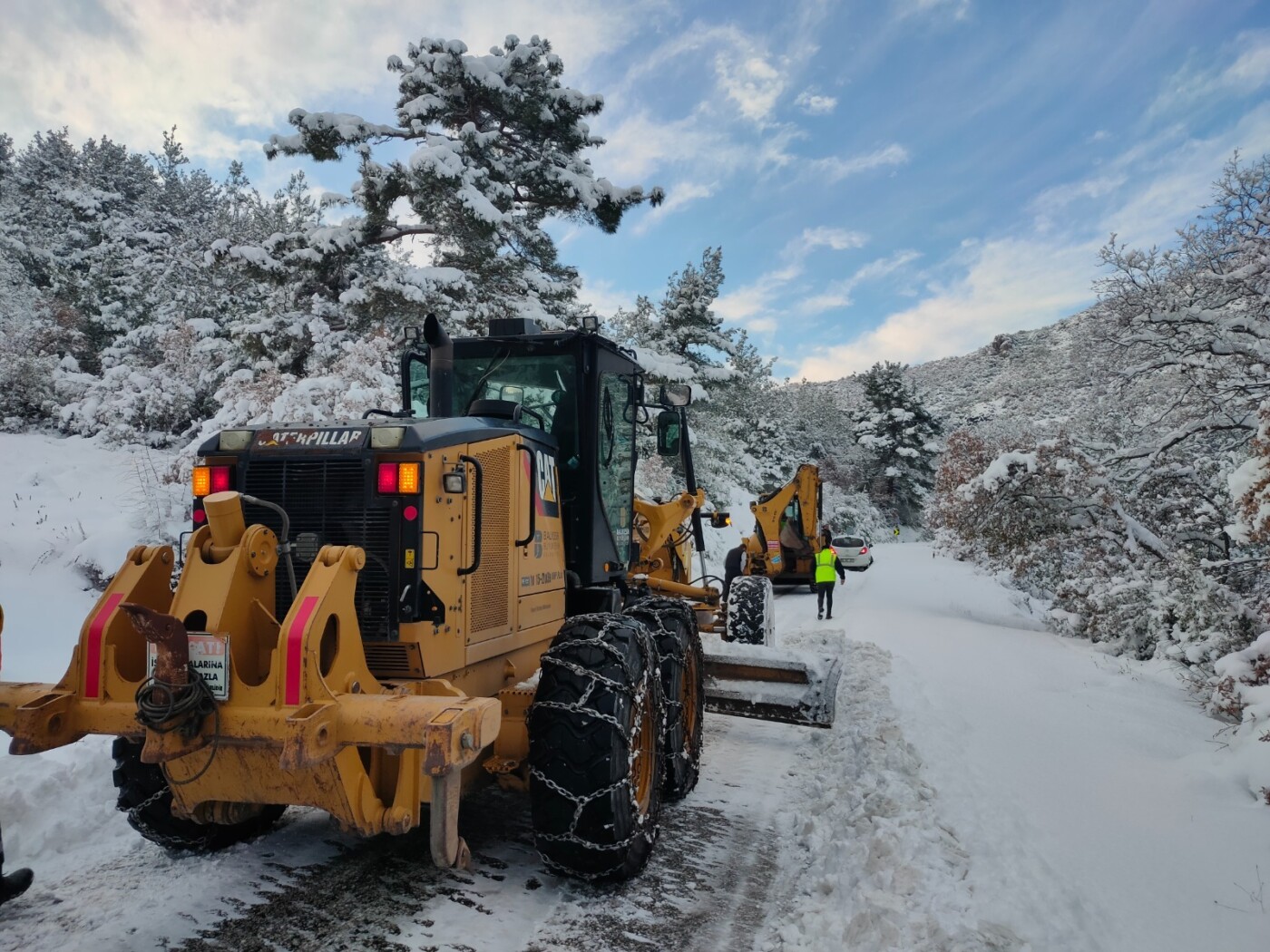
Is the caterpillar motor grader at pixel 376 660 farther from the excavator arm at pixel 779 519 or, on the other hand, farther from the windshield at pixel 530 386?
the excavator arm at pixel 779 519

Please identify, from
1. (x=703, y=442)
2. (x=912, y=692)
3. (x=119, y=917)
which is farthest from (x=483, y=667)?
(x=703, y=442)

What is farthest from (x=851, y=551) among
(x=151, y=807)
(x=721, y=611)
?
(x=151, y=807)

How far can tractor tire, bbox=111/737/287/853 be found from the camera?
146 inches

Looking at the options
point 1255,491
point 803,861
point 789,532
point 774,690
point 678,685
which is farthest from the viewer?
point 789,532

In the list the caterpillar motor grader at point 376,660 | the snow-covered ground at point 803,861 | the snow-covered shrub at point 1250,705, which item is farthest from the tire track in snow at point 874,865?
the snow-covered shrub at point 1250,705

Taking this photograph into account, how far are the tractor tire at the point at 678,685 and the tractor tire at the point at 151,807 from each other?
7.83ft

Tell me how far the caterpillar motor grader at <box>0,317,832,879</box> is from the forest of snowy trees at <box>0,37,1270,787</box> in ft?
15.6

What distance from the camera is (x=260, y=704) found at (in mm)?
2836

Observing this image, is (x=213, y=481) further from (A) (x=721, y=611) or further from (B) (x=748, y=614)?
(A) (x=721, y=611)

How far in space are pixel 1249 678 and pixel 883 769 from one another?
3280 millimetres

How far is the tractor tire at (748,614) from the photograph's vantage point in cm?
842

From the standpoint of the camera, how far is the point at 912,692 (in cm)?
809

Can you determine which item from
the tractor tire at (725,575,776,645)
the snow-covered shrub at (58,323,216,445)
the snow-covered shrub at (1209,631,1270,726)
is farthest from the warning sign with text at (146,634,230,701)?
the snow-covered shrub at (58,323,216,445)

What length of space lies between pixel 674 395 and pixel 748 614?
3.23 m
